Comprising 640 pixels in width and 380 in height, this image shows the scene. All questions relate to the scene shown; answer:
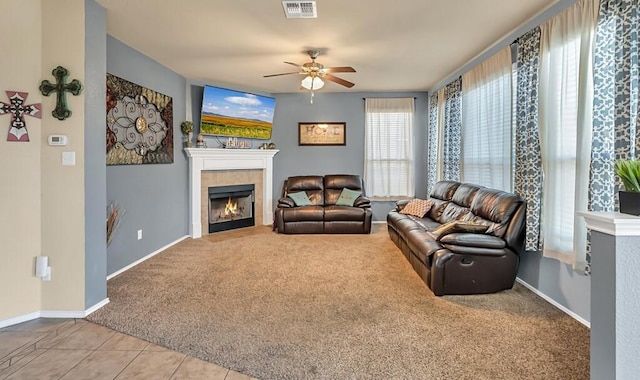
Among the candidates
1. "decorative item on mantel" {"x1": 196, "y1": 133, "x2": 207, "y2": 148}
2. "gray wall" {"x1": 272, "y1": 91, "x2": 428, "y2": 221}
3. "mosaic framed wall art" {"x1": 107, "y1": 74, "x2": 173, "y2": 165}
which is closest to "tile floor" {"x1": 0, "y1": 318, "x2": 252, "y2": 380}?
"mosaic framed wall art" {"x1": 107, "y1": 74, "x2": 173, "y2": 165}

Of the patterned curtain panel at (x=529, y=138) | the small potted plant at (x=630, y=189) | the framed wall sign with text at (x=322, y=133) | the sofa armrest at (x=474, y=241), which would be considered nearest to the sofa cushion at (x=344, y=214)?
the framed wall sign with text at (x=322, y=133)

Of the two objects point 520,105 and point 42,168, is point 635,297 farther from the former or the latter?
point 42,168

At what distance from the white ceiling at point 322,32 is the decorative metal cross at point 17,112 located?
1.05 metres

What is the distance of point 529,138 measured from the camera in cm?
315

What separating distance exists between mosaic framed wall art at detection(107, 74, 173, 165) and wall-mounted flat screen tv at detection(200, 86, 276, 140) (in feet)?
2.59

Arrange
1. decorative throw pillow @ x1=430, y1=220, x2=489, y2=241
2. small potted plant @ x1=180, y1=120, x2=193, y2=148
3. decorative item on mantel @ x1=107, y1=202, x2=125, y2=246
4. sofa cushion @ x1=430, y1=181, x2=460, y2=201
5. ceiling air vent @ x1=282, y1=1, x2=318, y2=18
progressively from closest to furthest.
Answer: ceiling air vent @ x1=282, y1=1, x2=318, y2=18 → decorative throw pillow @ x1=430, y1=220, x2=489, y2=241 → decorative item on mantel @ x1=107, y1=202, x2=125, y2=246 → sofa cushion @ x1=430, y1=181, x2=460, y2=201 → small potted plant @ x1=180, y1=120, x2=193, y2=148

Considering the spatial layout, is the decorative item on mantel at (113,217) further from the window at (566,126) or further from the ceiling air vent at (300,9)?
the window at (566,126)

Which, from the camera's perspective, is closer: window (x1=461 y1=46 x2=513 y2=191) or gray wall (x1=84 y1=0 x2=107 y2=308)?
gray wall (x1=84 y1=0 x2=107 y2=308)

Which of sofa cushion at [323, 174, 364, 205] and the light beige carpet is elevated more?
sofa cushion at [323, 174, 364, 205]

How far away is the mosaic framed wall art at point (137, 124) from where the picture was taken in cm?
377

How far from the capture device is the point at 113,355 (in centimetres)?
223

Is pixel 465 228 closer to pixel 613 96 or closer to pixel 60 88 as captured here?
pixel 613 96

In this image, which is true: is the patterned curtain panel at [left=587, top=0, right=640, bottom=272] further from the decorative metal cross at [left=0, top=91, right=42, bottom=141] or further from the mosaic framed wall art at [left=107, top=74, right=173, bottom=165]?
the mosaic framed wall art at [left=107, top=74, right=173, bottom=165]

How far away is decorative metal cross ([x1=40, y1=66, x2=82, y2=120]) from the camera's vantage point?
2691 millimetres
